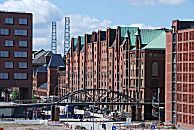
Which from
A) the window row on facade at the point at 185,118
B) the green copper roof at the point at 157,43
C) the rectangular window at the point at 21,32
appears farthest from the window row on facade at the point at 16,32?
the window row on facade at the point at 185,118

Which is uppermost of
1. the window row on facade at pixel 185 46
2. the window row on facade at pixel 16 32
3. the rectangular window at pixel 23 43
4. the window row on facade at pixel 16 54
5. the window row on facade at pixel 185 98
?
the window row on facade at pixel 16 32

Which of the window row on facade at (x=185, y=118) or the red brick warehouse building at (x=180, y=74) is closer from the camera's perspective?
the window row on facade at (x=185, y=118)

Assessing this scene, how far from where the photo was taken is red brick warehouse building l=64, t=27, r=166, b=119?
485ft

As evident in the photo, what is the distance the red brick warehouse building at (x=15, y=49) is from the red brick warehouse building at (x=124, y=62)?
26.2 meters

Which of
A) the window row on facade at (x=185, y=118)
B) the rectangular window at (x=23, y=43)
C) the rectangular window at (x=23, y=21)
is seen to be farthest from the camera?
the rectangular window at (x=23, y=43)

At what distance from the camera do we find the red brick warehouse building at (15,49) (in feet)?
467

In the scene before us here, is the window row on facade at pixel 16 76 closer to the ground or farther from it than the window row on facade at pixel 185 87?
farther from it

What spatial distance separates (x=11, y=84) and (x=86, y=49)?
59.3 m

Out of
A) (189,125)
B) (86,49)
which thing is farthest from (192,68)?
(86,49)

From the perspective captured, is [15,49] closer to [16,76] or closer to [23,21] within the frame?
[16,76]

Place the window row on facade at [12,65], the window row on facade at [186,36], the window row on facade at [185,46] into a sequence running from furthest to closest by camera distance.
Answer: the window row on facade at [12,65] < the window row on facade at [185,46] < the window row on facade at [186,36]

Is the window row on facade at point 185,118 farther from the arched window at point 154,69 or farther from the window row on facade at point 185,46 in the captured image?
the arched window at point 154,69

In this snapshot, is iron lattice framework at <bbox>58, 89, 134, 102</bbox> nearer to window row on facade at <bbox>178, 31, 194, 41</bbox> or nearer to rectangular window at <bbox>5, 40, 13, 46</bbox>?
rectangular window at <bbox>5, 40, 13, 46</bbox>

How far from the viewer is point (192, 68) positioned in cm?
11144
